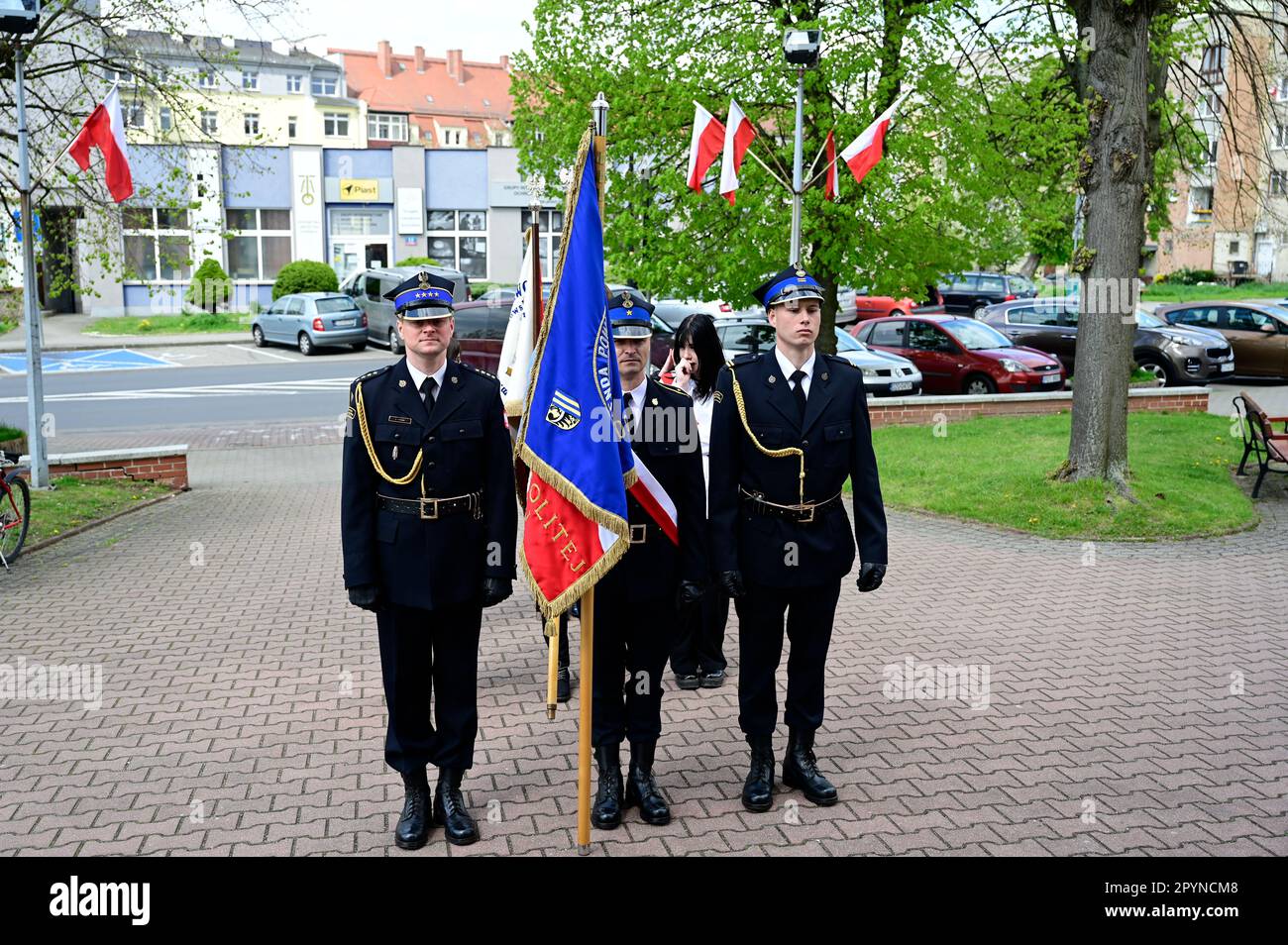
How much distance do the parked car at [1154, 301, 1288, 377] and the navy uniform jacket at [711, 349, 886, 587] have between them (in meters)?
21.1

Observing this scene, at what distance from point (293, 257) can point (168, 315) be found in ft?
21.7

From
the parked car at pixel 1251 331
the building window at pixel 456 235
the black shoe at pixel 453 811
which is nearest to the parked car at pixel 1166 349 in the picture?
the parked car at pixel 1251 331

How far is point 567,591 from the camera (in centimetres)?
509

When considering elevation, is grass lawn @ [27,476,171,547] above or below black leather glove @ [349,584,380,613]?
below

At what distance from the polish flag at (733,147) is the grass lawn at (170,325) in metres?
29.1

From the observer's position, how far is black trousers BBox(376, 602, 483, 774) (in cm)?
520

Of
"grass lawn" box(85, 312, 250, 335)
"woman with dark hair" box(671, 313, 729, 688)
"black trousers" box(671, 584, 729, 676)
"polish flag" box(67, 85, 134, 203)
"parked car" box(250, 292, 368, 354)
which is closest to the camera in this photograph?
"woman with dark hair" box(671, 313, 729, 688)

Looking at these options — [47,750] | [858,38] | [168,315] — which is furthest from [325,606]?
[168,315]

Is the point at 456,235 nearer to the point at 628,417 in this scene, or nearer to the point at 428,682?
the point at 628,417

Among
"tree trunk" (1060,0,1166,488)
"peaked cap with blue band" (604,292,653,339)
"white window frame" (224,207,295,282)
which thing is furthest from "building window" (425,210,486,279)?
"peaked cap with blue band" (604,292,653,339)

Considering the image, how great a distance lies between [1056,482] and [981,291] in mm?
30994

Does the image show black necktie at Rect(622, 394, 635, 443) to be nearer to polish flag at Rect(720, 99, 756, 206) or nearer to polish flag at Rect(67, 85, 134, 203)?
polish flag at Rect(720, 99, 756, 206)

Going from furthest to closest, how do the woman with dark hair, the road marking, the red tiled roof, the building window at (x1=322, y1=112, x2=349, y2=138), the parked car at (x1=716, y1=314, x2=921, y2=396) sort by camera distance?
1. the red tiled roof
2. the building window at (x1=322, y1=112, x2=349, y2=138)
3. the road marking
4. the parked car at (x1=716, y1=314, x2=921, y2=396)
5. the woman with dark hair

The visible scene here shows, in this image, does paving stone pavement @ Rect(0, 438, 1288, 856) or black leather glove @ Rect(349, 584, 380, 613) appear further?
paving stone pavement @ Rect(0, 438, 1288, 856)
